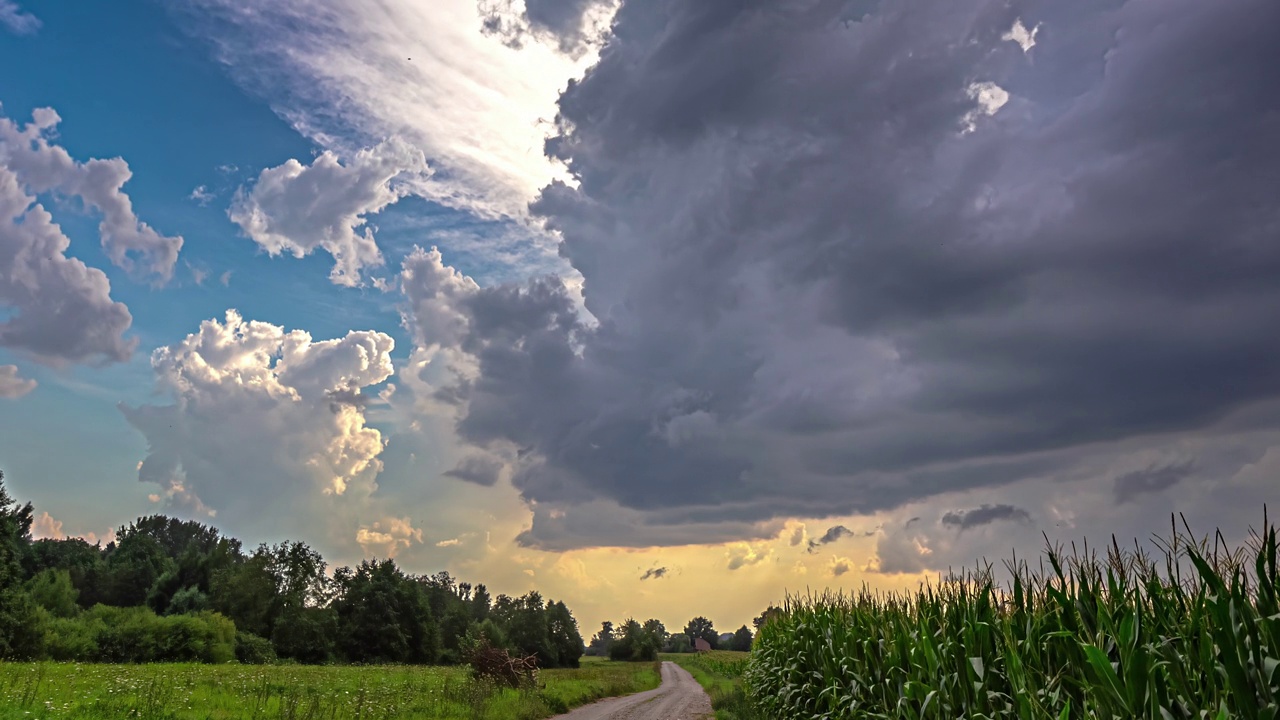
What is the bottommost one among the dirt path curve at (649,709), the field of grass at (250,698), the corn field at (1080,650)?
the dirt path curve at (649,709)

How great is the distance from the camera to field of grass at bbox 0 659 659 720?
774 inches

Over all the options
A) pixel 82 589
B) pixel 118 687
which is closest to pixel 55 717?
pixel 118 687

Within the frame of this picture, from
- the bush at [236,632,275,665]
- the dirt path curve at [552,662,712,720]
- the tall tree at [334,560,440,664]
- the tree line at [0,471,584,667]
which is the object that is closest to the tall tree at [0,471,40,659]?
the tree line at [0,471,584,667]

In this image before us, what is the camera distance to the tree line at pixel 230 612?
5262 centimetres

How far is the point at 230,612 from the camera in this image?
82.6 metres

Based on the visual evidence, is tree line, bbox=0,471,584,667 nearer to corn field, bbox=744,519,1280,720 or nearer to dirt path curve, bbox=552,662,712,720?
dirt path curve, bbox=552,662,712,720

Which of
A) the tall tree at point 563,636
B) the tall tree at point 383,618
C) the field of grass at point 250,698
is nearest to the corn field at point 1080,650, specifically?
the field of grass at point 250,698

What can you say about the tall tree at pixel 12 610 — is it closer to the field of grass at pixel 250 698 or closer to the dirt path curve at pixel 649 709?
the field of grass at pixel 250 698

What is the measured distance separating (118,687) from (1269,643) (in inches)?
1149

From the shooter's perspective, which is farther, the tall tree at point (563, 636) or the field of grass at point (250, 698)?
the tall tree at point (563, 636)

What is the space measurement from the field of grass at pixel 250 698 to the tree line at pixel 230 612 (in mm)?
23673

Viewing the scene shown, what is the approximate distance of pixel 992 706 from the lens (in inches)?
317

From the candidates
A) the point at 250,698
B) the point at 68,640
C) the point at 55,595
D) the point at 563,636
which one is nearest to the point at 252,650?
the point at 68,640

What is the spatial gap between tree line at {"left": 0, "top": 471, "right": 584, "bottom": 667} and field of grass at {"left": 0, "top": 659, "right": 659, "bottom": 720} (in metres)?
23.7
